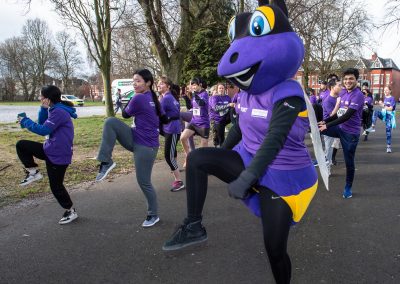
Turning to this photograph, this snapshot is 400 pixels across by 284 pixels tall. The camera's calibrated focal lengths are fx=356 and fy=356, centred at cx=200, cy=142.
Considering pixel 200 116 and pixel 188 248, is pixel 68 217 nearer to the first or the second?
pixel 188 248

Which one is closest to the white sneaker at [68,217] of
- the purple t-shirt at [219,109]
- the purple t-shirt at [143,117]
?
the purple t-shirt at [143,117]

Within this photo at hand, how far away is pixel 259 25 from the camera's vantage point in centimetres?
241

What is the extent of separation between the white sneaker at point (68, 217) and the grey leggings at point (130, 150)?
1.06 metres

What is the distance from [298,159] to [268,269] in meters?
1.44

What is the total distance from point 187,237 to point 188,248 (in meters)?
0.08

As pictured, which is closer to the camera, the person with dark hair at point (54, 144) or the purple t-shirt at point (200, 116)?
the person with dark hair at point (54, 144)

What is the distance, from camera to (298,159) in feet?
8.25

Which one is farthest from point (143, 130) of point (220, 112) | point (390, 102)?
point (390, 102)

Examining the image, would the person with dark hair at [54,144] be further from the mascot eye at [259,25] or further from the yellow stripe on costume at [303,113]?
the yellow stripe on costume at [303,113]

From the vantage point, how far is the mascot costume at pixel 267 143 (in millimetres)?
2326

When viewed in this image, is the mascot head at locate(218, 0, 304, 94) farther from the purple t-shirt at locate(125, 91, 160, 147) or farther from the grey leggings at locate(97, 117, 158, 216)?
the purple t-shirt at locate(125, 91, 160, 147)

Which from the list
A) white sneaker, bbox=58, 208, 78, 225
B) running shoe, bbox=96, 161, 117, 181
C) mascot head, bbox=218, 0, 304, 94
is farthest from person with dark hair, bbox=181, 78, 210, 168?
mascot head, bbox=218, 0, 304, 94

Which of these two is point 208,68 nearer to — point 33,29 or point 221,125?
point 221,125

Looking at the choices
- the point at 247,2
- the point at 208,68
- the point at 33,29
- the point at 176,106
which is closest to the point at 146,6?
the point at 247,2
